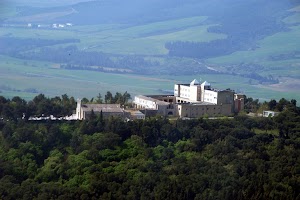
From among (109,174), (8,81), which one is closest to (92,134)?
(109,174)

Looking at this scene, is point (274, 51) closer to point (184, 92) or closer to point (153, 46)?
point (153, 46)

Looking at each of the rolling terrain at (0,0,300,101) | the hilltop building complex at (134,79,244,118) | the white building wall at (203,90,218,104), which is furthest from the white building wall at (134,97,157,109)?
the rolling terrain at (0,0,300,101)

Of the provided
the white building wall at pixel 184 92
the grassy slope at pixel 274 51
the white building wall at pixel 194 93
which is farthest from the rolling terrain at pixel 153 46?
the white building wall at pixel 194 93

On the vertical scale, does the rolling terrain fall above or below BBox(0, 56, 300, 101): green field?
above

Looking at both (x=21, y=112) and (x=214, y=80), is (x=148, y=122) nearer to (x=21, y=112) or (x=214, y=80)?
(x=21, y=112)

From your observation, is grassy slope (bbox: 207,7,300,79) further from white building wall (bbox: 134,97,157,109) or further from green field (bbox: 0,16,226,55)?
white building wall (bbox: 134,97,157,109)

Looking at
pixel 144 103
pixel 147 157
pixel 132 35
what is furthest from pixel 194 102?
pixel 132 35
